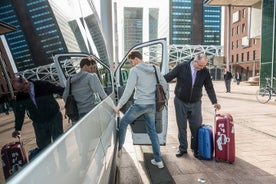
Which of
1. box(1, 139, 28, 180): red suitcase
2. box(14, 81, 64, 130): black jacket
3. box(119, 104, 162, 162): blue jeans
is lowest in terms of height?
box(119, 104, 162, 162): blue jeans

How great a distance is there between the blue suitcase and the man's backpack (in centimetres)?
309

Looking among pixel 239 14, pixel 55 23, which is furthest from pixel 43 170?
pixel 239 14

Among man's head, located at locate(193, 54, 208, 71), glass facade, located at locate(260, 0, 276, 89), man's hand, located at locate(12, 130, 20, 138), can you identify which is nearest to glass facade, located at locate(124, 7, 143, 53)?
man's head, located at locate(193, 54, 208, 71)

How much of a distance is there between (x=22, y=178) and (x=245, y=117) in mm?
8406

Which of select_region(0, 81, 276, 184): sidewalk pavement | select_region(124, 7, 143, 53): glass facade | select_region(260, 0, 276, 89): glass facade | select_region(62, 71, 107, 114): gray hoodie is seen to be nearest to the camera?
select_region(62, 71, 107, 114): gray hoodie

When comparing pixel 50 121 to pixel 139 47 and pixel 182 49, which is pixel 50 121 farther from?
pixel 182 49

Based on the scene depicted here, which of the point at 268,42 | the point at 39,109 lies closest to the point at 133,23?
the point at 268,42

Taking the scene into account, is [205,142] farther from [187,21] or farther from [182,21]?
[187,21]

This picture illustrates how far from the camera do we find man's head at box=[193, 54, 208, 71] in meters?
3.96

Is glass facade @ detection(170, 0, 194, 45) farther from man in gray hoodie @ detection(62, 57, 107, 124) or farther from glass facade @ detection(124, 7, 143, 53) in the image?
man in gray hoodie @ detection(62, 57, 107, 124)

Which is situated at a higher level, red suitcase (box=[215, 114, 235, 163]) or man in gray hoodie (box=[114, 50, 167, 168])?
man in gray hoodie (box=[114, 50, 167, 168])

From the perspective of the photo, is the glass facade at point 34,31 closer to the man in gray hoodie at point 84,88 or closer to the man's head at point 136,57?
the man in gray hoodie at point 84,88

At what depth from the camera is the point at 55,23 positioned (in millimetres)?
1253

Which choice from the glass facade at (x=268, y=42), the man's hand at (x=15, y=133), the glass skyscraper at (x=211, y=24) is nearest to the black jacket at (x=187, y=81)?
the man's hand at (x=15, y=133)
